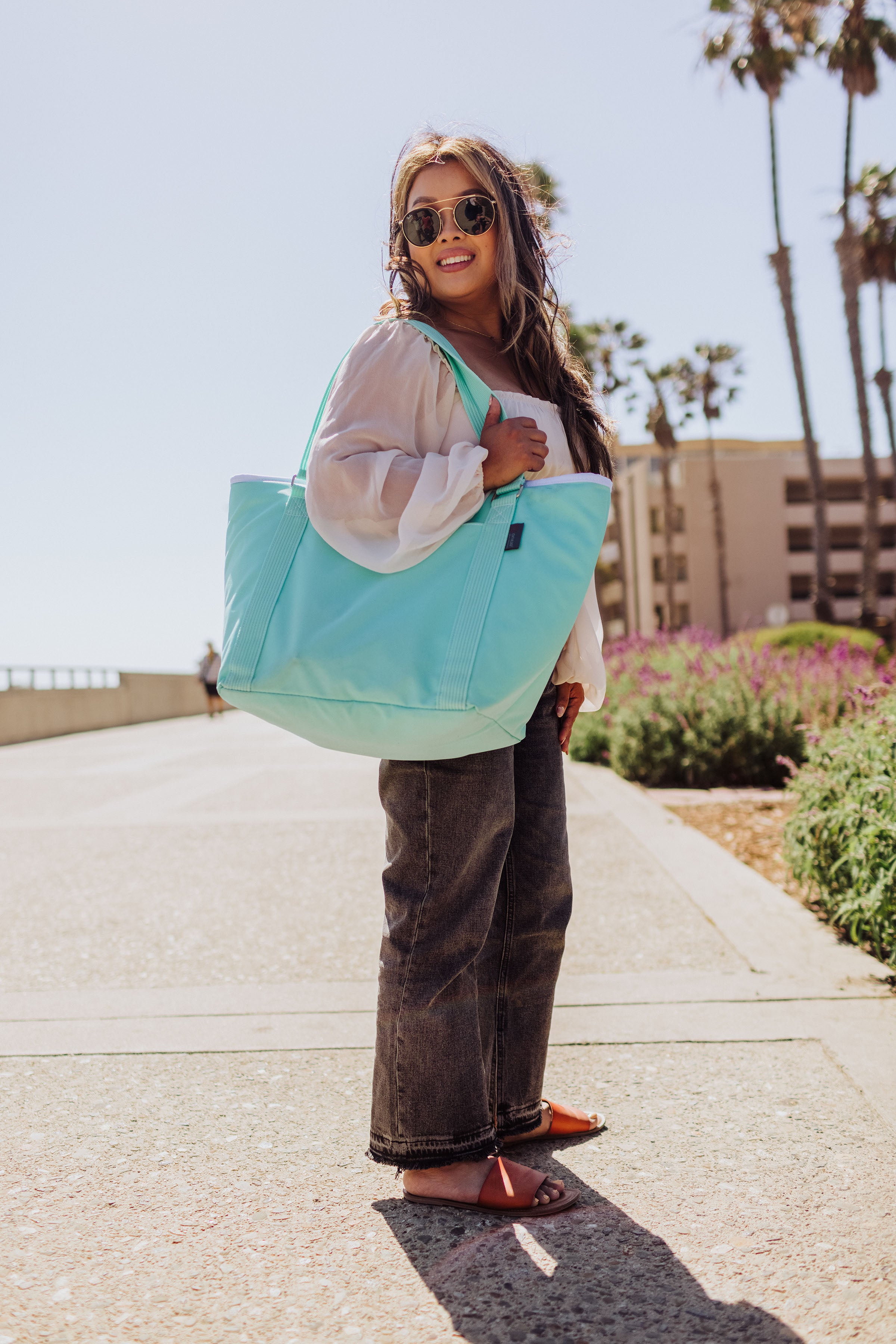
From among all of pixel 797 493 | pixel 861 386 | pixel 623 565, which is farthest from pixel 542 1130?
pixel 797 493

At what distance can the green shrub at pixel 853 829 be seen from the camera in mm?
3416

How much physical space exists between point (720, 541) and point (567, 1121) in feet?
171

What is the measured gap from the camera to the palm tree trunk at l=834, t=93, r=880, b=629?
77.7 ft

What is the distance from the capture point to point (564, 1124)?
7.65 feet

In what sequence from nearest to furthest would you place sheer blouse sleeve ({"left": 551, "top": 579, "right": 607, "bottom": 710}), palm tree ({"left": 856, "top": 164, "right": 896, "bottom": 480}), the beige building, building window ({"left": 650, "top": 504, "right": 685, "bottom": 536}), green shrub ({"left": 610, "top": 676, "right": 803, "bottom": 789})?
sheer blouse sleeve ({"left": 551, "top": 579, "right": 607, "bottom": 710}) < green shrub ({"left": 610, "top": 676, "right": 803, "bottom": 789}) < palm tree ({"left": 856, "top": 164, "right": 896, "bottom": 480}) < the beige building < building window ({"left": 650, "top": 504, "right": 685, "bottom": 536})

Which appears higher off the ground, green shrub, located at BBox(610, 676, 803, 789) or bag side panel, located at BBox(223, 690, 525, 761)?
bag side panel, located at BBox(223, 690, 525, 761)

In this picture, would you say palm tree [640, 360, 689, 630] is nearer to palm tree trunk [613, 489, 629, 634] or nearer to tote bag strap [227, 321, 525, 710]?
palm tree trunk [613, 489, 629, 634]

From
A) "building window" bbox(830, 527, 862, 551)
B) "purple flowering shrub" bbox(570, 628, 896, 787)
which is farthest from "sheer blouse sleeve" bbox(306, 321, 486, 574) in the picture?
"building window" bbox(830, 527, 862, 551)

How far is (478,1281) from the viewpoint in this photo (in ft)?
5.73

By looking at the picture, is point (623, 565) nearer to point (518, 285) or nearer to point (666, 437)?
point (666, 437)

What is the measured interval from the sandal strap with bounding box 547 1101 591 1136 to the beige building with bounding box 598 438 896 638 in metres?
54.5

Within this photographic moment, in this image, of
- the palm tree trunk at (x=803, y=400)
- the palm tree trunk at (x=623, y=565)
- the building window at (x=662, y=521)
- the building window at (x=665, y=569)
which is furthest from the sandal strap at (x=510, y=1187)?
the building window at (x=662, y=521)

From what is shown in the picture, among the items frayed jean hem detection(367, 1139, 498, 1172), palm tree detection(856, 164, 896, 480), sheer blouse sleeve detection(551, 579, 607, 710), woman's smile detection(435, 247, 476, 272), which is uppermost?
palm tree detection(856, 164, 896, 480)

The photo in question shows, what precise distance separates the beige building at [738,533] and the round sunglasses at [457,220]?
54.7 metres
